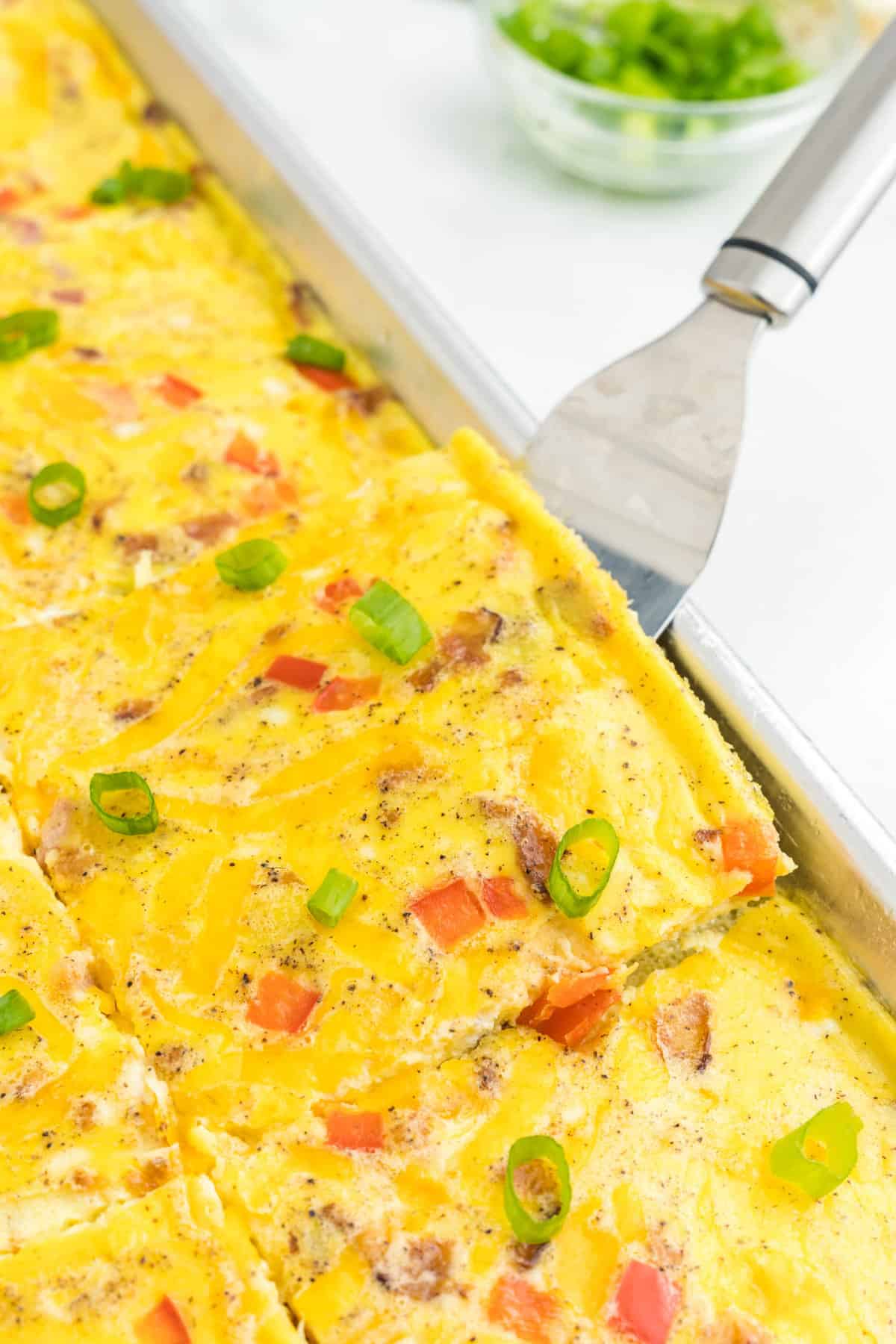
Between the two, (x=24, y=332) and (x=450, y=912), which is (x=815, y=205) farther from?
(x=24, y=332)

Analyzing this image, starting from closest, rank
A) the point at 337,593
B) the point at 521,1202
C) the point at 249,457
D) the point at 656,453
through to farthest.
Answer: the point at 521,1202 → the point at 337,593 → the point at 656,453 → the point at 249,457

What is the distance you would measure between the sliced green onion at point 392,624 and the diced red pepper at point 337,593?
14cm

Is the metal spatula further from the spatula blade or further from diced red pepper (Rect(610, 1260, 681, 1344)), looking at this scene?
diced red pepper (Rect(610, 1260, 681, 1344))

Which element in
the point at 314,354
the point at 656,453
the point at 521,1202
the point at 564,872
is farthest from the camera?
the point at 314,354

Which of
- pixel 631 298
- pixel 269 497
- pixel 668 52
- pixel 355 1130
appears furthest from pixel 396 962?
→ pixel 668 52

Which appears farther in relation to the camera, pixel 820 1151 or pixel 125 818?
pixel 125 818

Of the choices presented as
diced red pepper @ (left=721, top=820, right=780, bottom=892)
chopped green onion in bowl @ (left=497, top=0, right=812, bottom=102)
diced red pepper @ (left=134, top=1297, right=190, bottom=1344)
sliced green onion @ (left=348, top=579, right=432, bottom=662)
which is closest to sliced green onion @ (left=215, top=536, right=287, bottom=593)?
sliced green onion @ (left=348, top=579, right=432, bottom=662)

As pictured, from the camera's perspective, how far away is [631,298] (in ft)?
14.6

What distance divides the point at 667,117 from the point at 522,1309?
3.68m

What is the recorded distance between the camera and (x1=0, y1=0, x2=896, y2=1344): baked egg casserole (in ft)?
6.64

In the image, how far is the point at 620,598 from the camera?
267cm

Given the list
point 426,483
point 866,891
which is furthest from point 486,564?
point 866,891

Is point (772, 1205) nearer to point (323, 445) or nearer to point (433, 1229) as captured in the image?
point (433, 1229)

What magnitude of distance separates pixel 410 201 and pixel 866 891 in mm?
3272
